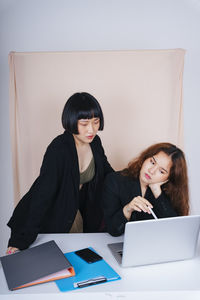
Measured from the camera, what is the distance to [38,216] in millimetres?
1540

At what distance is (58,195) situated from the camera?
1.77 meters

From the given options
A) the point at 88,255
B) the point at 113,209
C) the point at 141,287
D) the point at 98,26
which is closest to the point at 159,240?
the point at 141,287

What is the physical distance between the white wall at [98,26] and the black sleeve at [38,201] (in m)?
1.29

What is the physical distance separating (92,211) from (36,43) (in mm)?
1597

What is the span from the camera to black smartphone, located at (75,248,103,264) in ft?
4.08

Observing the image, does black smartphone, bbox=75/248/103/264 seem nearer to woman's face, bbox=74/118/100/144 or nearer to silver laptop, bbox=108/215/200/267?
silver laptop, bbox=108/215/200/267

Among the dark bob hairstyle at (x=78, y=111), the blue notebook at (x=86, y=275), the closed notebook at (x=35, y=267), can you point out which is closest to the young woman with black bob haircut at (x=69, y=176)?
the dark bob hairstyle at (x=78, y=111)

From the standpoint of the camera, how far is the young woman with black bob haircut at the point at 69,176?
5.35 ft

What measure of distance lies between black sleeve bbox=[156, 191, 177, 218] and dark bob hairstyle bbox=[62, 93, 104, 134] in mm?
658

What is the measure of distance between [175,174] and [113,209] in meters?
0.43

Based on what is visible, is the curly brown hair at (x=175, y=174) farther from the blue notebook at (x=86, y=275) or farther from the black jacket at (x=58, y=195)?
the blue notebook at (x=86, y=275)

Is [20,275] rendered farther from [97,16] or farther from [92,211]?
[97,16]

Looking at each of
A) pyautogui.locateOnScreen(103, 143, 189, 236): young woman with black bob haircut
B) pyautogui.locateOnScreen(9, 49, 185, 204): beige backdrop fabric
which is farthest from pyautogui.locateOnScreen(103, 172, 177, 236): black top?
pyautogui.locateOnScreen(9, 49, 185, 204): beige backdrop fabric

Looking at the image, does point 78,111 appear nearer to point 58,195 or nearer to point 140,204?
point 58,195
